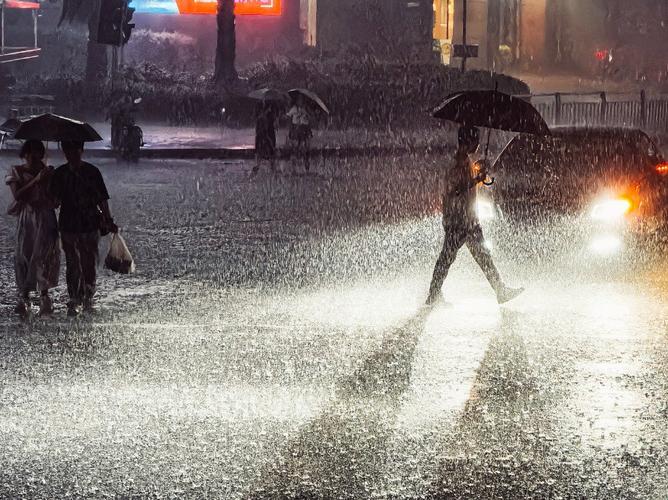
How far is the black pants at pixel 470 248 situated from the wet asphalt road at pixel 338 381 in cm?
25

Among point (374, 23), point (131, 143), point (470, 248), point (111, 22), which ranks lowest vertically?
point (470, 248)

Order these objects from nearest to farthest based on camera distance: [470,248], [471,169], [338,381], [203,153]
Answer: [338,381], [471,169], [470,248], [203,153]

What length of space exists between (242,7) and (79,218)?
153ft

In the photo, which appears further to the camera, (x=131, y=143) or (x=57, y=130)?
(x=131, y=143)

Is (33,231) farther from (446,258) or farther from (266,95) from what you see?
(266,95)

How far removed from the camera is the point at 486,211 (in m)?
11.8

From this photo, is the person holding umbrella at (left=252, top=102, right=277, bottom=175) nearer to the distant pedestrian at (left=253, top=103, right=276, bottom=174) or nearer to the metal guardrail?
the distant pedestrian at (left=253, top=103, right=276, bottom=174)

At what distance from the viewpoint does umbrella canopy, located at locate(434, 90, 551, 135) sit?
9.98 metres

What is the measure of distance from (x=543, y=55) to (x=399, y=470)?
62.6 m

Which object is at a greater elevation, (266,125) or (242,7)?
(242,7)

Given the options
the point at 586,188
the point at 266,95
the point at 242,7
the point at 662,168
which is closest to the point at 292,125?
the point at 266,95

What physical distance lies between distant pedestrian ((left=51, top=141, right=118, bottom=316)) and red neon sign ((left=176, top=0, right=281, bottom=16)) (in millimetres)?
46242

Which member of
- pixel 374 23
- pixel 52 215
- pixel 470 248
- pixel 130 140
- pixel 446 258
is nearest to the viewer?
pixel 52 215

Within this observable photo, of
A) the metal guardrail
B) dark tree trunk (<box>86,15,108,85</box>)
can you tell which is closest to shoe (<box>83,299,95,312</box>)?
the metal guardrail
